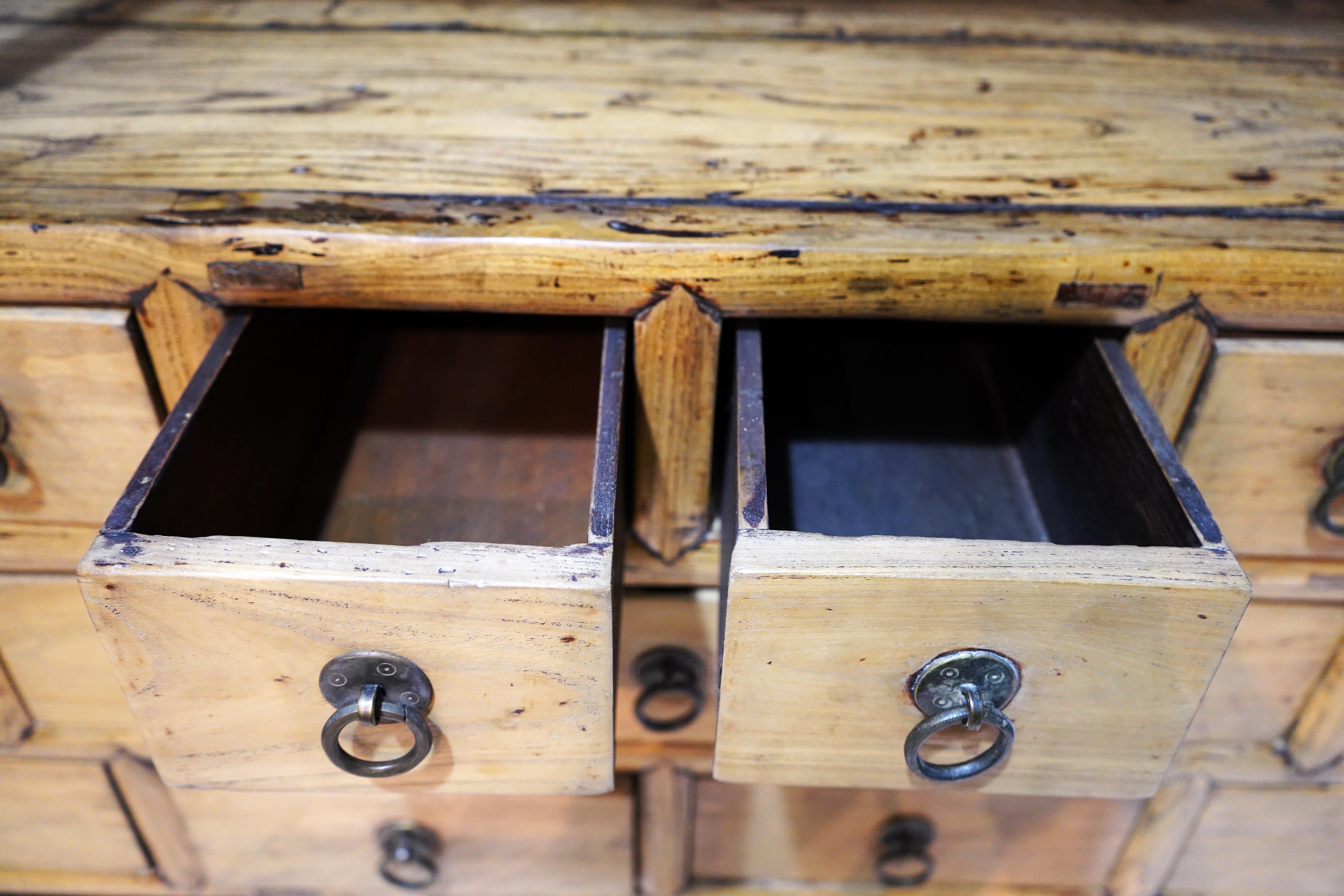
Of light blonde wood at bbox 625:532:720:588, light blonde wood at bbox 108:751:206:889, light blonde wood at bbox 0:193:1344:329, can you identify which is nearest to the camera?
light blonde wood at bbox 0:193:1344:329

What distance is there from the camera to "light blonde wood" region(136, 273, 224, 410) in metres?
0.54

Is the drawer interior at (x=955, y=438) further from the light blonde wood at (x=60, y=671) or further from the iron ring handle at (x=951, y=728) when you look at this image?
the light blonde wood at (x=60, y=671)

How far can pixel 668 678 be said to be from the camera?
0.69 meters

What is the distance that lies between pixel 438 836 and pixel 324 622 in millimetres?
441

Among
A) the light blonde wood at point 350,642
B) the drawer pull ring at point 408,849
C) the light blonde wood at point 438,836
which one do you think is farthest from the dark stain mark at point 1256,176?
the drawer pull ring at point 408,849

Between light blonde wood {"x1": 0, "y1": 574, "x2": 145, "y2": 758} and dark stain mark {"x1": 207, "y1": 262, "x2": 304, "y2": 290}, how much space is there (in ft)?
0.88

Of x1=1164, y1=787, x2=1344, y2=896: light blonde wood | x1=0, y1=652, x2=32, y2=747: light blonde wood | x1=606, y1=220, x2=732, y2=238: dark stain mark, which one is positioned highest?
x1=606, y1=220, x2=732, y2=238: dark stain mark

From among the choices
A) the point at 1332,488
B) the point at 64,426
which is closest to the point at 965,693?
the point at 1332,488

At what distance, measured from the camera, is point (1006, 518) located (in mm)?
659

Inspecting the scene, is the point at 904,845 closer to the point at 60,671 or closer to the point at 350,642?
the point at 350,642

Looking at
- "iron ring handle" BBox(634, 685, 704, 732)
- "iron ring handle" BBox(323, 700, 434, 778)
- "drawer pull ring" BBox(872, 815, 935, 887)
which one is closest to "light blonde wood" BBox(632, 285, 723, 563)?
"iron ring handle" BBox(634, 685, 704, 732)

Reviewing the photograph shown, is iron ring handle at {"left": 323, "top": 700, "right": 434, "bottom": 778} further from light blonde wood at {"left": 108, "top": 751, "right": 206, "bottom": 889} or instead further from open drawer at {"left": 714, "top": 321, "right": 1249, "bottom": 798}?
light blonde wood at {"left": 108, "top": 751, "right": 206, "bottom": 889}

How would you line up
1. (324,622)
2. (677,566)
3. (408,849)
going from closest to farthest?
(324,622) → (677,566) → (408,849)

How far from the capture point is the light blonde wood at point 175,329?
539 millimetres
